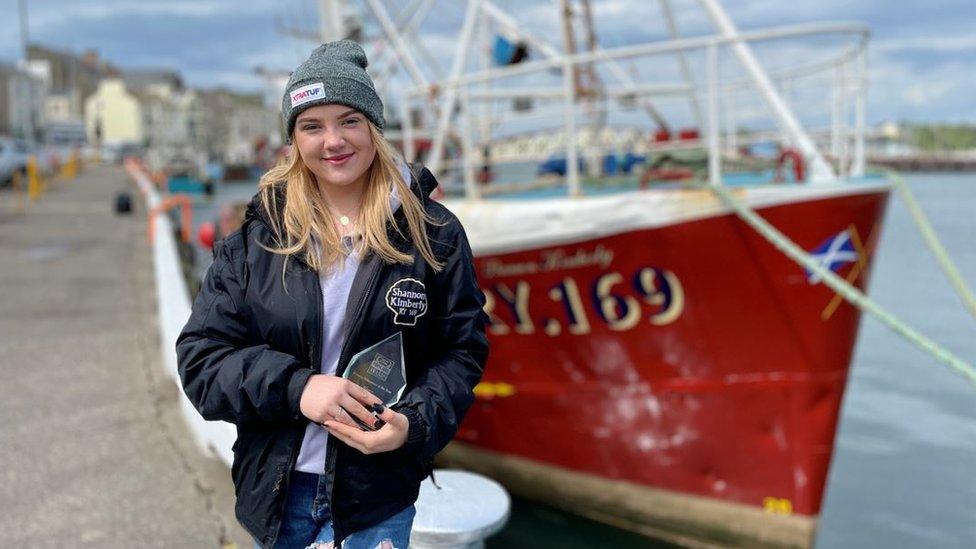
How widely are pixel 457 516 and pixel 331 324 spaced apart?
41.5 inches

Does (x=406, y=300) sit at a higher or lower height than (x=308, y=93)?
lower

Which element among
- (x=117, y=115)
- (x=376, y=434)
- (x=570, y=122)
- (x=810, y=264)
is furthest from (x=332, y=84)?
(x=117, y=115)

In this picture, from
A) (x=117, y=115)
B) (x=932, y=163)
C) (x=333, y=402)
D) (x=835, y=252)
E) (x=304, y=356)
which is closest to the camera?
(x=333, y=402)

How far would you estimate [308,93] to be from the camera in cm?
183

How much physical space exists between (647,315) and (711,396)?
0.67 meters

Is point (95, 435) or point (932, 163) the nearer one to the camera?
point (95, 435)

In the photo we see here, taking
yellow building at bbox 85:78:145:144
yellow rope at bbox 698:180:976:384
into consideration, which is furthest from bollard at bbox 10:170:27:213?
yellow building at bbox 85:78:145:144

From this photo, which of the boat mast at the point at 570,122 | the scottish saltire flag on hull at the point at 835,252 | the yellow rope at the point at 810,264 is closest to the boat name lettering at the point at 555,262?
the boat mast at the point at 570,122

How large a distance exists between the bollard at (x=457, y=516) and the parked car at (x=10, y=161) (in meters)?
28.7

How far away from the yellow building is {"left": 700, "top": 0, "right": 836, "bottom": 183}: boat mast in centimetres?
11466

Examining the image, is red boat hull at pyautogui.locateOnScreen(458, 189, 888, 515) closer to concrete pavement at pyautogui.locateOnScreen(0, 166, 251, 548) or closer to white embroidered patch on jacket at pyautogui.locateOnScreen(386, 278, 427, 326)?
concrete pavement at pyautogui.locateOnScreen(0, 166, 251, 548)

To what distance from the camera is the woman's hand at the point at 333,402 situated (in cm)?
174

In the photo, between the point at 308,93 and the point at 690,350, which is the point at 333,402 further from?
the point at 690,350

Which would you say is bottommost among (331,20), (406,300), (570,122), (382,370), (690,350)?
(690,350)
